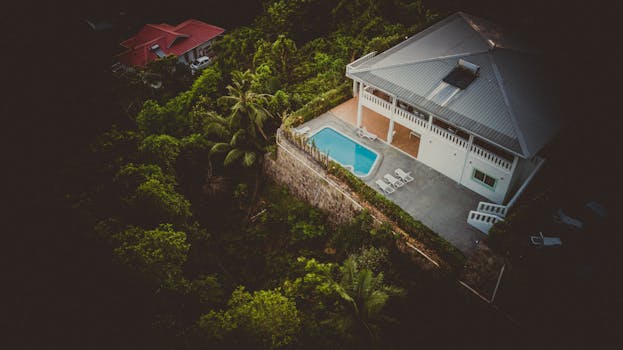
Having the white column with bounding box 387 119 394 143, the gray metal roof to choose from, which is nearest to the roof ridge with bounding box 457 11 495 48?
the gray metal roof

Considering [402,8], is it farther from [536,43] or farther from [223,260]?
[223,260]

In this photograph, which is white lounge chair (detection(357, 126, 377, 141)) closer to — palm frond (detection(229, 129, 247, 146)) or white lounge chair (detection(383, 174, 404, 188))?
white lounge chair (detection(383, 174, 404, 188))

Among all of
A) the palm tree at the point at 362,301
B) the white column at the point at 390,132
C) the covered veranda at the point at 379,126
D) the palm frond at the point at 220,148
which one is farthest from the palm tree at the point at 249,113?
the palm tree at the point at 362,301

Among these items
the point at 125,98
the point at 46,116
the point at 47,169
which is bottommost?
the point at 125,98

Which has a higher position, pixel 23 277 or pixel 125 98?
pixel 23 277

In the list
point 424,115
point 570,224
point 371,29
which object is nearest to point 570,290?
point 570,224

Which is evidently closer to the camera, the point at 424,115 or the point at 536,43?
the point at 424,115

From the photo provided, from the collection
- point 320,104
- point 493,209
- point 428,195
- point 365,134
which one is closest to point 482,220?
point 493,209
